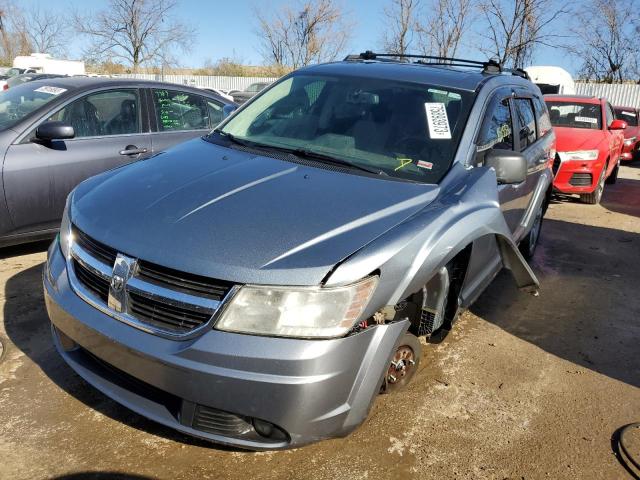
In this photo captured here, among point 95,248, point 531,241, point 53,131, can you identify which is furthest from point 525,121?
point 53,131

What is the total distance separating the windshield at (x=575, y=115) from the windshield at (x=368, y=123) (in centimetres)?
659

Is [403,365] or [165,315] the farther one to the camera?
[403,365]

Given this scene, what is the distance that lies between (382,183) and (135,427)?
168 cm

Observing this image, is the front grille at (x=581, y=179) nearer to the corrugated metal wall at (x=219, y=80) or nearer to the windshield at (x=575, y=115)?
the windshield at (x=575, y=115)

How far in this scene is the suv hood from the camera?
204 centimetres

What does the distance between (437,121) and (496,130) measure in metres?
0.65

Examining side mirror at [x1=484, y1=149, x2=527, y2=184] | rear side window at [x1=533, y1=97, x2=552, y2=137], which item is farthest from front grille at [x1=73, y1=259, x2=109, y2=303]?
rear side window at [x1=533, y1=97, x2=552, y2=137]

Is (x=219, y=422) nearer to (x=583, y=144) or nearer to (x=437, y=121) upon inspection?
(x=437, y=121)

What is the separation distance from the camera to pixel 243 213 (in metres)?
2.33

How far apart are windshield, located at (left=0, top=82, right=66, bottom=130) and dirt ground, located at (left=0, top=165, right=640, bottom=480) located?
1.26m

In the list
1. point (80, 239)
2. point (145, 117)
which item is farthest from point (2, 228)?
point (80, 239)

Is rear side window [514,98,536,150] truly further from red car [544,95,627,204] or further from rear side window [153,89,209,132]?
red car [544,95,627,204]

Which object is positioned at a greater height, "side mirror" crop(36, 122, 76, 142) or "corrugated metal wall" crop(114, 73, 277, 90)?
"side mirror" crop(36, 122, 76, 142)

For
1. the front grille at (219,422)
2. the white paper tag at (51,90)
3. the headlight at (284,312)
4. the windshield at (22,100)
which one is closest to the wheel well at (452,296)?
the headlight at (284,312)
